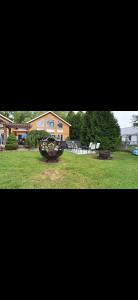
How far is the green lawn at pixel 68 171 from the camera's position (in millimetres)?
4121

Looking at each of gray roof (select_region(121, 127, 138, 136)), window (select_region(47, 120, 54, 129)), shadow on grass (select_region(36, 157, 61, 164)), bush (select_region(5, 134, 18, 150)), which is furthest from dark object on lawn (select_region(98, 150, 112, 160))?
bush (select_region(5, 134, 18, 150))

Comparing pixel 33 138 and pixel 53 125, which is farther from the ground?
pixel 53 125

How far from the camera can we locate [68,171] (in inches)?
180

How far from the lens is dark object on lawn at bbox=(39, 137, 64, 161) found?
15.6ft

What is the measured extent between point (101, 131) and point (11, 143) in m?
2.17

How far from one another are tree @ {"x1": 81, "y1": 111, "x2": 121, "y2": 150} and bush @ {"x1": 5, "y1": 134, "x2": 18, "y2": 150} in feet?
5.38

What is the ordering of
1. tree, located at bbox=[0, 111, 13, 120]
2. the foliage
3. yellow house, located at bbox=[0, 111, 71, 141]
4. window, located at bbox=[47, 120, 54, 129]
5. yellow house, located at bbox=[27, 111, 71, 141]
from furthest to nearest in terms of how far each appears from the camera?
window, located at bbox=[47, 120, 54, 129]
yellow house, located at bbox=[27, 111, 71, 141]
yellow house, located at bbox=[0, 111, 71, 141]
the foliage
tree, located at bbox=[0, 111, 13, 120]

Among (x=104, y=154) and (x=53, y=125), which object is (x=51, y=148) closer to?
(x=53, y=125)

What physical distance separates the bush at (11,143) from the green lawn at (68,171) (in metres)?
0.13

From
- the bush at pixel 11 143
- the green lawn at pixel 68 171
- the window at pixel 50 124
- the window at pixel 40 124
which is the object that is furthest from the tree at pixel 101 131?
the bush at pixel 11 143

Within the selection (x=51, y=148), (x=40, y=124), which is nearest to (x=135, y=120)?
(x=51, y=148)

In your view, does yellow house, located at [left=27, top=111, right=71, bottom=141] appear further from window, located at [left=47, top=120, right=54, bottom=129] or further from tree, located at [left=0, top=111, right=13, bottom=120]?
tree, located at [left=0, top=111, right=13, bottom=120]
